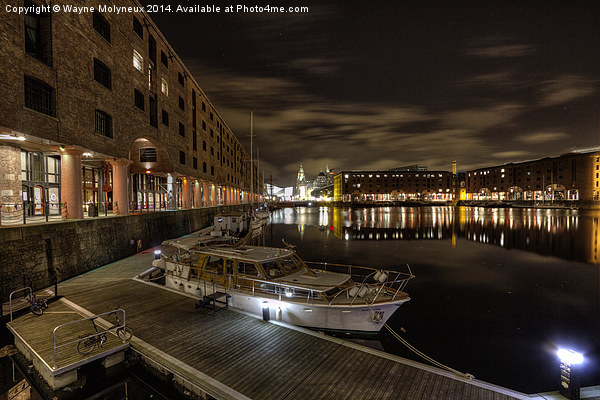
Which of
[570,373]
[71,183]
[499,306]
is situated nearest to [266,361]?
[570,373]

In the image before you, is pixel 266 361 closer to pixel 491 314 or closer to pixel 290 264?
pixel 290 264

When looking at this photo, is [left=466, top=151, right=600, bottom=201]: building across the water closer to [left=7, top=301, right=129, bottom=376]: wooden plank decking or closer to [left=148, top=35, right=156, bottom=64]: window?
[left=148, top=35, right=156, bottom=64]: window

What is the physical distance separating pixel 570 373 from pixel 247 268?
1128 centimetres

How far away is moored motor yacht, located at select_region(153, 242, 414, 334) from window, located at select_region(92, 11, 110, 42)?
2038 centimetres

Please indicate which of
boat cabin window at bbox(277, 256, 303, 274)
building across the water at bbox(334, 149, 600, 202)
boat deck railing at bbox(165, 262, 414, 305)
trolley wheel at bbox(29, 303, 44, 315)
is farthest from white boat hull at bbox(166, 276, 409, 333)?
building across the water at bbox(334, 149, 600, 202)

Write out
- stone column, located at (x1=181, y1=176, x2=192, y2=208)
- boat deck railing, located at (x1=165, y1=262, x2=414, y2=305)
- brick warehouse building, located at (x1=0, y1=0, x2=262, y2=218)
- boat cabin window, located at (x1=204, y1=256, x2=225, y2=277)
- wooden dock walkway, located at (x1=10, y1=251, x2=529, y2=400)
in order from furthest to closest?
stone column, located at (x1=181, y1=176, x2=192, y2=208), brick warehouse building, located at (x1=0, y1=0, x2=262, y2=218), boat cabin window, located at (x1=204, y1=256, x2=225, y2=277), boat deck railing, located at (x1=165, y1=262, x2=414, y2=305), wooden dock walkway, located at (x1=10, y1=251, x2=529, y2=400)

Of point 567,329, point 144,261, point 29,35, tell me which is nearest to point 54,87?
point 29,35

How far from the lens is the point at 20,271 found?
13492mm

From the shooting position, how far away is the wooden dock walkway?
7059 mm

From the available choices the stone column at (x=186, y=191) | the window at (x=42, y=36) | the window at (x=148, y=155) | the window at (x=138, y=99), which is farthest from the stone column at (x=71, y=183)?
the stone column at (x=186, y=191)

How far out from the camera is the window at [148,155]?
1390 inches

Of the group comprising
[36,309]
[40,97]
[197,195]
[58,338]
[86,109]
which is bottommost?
[58,338]

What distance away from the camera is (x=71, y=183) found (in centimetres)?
1903

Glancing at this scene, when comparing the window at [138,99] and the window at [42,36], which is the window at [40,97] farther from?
the window at [138,99]
